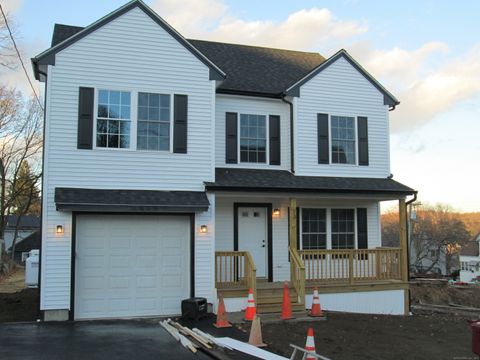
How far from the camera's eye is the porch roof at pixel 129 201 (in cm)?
1133

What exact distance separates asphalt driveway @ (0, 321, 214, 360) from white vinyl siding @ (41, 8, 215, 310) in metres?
1.13

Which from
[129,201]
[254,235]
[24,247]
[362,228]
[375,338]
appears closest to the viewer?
[375,338]

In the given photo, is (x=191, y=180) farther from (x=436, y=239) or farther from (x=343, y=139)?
(x=436, y=239)

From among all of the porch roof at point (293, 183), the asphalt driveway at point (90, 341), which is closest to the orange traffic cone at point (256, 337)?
the asphalt driveway at point (90, 341)

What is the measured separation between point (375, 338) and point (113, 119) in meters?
7.93

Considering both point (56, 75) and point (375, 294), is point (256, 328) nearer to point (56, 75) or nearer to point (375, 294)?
point (375, 294)

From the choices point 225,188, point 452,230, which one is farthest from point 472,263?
point 225,188

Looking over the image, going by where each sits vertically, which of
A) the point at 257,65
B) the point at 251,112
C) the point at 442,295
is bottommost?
the point at 442,295

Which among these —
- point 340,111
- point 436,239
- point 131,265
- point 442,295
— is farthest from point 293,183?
point 436,239

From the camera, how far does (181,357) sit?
7.99 meters

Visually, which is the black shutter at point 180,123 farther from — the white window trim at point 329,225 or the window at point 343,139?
the window at point 343,139

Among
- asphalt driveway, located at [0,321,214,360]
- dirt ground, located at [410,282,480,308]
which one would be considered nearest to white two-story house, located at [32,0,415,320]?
asphalt driveway, located at [0,321,214,360]

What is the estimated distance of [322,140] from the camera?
14914 mm

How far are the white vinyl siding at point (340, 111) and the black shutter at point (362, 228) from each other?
125cm
